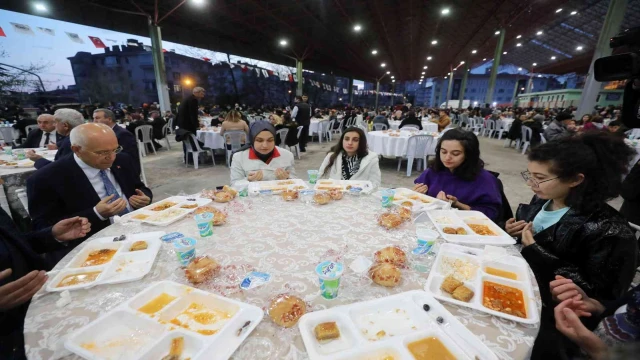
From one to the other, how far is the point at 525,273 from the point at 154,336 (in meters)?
1.59

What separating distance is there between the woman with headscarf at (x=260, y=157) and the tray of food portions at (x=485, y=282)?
1978 millimetres

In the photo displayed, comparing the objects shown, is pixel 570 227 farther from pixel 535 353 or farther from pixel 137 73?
pixel 137 73

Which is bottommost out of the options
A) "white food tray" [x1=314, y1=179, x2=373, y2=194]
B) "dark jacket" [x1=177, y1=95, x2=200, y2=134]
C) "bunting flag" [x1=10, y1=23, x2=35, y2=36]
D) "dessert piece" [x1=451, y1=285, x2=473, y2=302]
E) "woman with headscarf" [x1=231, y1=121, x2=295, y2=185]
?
"dessert piece" [x1=451, y1=285, x2=473, y2=302]

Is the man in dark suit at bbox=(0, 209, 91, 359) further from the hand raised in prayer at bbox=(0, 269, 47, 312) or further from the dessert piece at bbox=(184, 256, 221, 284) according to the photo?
the dessert piece at bbox=(184, 256, 221, 284)

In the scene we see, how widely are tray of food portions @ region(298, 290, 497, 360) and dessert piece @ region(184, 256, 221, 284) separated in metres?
0.52

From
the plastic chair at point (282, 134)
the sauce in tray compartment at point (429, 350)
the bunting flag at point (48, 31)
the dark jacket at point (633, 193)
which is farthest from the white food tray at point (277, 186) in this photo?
the bunting flag at point (48, 31)

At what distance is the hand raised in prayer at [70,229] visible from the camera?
63.1 inches

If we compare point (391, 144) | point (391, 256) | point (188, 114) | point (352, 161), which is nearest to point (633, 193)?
point (352, 161)

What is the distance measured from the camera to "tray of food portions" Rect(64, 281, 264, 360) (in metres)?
0.81

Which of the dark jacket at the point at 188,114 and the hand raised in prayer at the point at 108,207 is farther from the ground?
the dark jacket at the point at 188,114

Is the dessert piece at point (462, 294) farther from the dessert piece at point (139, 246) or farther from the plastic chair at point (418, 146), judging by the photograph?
the plastic chair at point (418, 146)

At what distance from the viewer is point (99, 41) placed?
9.30m

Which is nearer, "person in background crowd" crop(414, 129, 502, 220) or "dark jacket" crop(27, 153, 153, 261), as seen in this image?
"dark jacket" crop(27, 153, 153, 261)

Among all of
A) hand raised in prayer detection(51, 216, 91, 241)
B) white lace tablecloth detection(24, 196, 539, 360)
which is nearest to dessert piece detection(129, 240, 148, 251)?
white lace tablecloth detection(24, 196, 539, 360)
